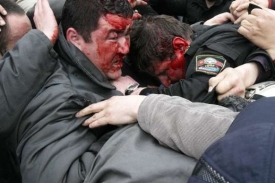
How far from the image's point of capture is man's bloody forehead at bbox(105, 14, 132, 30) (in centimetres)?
200

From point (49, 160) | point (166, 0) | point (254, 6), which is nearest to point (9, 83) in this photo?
point (49, 160)

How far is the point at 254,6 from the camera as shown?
229 cm

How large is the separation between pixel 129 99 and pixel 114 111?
0.08 m

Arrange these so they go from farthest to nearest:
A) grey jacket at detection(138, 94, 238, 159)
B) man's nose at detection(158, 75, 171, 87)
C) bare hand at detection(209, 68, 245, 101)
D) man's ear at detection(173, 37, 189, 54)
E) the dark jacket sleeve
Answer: man's nose at detection(158, 75, 171, 87) → man's ear at detection(173, 37, 189, 54) → bare hand at detection(209, 68, 245, 101) → the dark jacket sleeve → grey jacket at detection(138, 94, 238, 159)

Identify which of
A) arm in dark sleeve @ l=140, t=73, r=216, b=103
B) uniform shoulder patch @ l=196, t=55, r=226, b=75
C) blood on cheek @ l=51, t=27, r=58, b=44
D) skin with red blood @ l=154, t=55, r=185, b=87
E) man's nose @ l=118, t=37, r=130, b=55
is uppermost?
blood on cheek @ l=51, t=27, r=58, b=44

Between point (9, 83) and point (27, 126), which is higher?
point (9, 83)

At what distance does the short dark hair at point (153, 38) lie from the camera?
2.43 metres

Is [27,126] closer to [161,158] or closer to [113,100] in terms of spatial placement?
[113,100]

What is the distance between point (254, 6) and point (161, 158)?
141cm

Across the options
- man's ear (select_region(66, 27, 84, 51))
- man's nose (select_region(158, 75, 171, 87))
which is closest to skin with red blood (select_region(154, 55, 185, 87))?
man's nose (select_region(158, 75, 171, 87))

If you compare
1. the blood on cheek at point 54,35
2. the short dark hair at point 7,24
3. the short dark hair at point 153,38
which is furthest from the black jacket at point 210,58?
the short dark hair at point 7,24

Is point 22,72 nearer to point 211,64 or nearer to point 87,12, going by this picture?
point 87,12

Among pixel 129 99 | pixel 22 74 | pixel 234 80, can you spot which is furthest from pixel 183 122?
pixel 22 74

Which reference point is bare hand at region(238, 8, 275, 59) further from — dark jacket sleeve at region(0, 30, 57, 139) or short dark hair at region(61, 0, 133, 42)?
dark jacket sleeve at region(0, 30, 57, 139)
